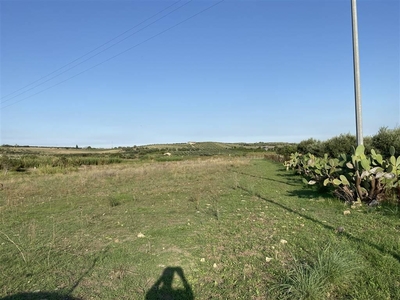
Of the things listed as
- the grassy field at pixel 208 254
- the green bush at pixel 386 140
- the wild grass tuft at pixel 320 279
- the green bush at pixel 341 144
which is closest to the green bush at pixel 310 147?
the green bush at pixel 341 144

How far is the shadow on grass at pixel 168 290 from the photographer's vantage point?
3.51 meters

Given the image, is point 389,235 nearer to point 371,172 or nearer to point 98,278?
point 371,172

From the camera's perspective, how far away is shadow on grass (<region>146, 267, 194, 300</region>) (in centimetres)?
351

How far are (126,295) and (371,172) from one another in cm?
736

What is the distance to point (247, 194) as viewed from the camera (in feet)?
37.9

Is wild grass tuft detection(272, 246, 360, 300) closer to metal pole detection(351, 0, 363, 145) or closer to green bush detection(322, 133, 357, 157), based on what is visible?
metal pole detection(351, 0, 363, 145)

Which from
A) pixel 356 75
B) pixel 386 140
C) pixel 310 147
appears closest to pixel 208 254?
pixel 356 75

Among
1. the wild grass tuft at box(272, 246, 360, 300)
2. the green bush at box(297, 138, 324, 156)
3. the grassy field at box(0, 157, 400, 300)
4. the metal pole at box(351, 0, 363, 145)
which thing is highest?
the metal pole at box(351, 0, 363, 145)

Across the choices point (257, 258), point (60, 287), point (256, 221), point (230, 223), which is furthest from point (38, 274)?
point (256, 221)

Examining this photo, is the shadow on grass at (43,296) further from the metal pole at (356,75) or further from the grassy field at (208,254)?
the metal pole at (356,75)

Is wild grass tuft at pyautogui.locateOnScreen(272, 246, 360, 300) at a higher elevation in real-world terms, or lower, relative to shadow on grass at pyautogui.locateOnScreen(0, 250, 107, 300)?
higher

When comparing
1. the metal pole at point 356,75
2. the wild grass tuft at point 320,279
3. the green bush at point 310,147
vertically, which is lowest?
the wild grass tuft at point 320,279

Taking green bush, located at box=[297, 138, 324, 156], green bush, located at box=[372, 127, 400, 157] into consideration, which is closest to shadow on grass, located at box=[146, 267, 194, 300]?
green bush, located at box=[372, 127, 400, 157]

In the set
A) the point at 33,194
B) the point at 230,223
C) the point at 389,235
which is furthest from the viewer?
the point at 33,194
